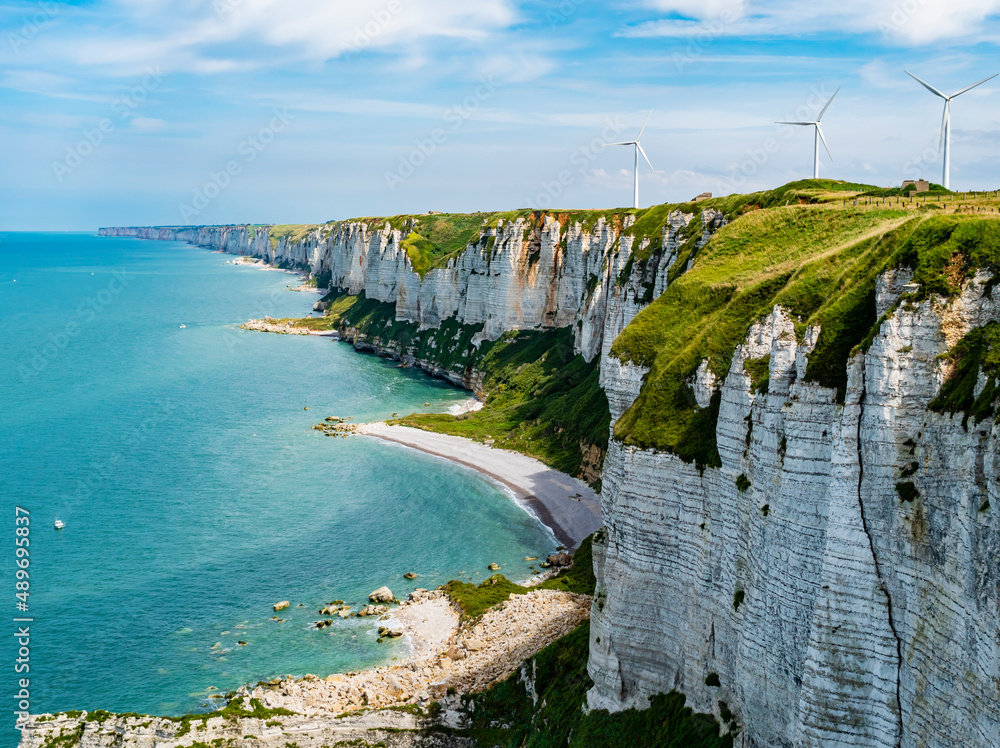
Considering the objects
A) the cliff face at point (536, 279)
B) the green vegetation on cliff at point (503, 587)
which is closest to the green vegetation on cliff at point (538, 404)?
the cliff face at point (536, 279)

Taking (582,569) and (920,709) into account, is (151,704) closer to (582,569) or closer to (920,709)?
(582,569)

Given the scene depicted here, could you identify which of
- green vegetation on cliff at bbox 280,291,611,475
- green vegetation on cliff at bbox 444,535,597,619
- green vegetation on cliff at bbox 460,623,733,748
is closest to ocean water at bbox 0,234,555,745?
green vegetation on cliff at bbox 444,535,597,619

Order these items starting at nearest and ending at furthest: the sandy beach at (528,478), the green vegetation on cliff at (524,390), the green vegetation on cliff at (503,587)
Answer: the green vegetation on cliff at (503,587) < the sandy beach at (528,478) < the green vegetation on cliff at (524,390)

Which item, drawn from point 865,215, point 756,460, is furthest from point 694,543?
point 865,215

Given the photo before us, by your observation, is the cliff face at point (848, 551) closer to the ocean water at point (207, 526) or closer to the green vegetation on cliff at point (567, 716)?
the green vegetation on cliff at point (567, 716)

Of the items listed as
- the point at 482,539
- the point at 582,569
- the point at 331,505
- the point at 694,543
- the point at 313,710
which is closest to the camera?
→ the point at 694,543

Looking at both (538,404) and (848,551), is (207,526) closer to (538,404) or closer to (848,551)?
(538,404)
